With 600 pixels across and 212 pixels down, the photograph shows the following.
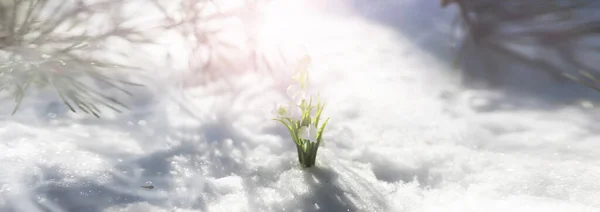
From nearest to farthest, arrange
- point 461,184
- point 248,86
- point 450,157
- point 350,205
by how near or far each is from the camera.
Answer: point 350,205
point 461,184
point 450,157
point 248,86

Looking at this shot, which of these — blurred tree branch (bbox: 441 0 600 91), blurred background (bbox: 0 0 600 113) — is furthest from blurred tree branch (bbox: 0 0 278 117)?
blurred tree branch (bbox: 441 0 600 91)

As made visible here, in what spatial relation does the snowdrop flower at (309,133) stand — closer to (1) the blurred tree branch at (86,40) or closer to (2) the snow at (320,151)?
(2) the snow at (320,151)

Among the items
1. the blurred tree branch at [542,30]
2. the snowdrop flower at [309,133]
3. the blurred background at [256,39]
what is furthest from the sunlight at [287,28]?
the snowdrop flower at [309,133]

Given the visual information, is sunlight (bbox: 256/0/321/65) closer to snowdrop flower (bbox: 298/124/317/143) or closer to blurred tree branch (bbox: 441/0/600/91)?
blurred tree branch (bbox: 441/0/600/91)

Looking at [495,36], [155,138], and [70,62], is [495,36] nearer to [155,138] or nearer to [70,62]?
[155,138]

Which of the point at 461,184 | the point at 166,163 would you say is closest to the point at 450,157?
the point at 461,184

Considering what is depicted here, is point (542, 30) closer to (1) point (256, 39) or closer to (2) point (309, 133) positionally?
(1) point (256, 39)
